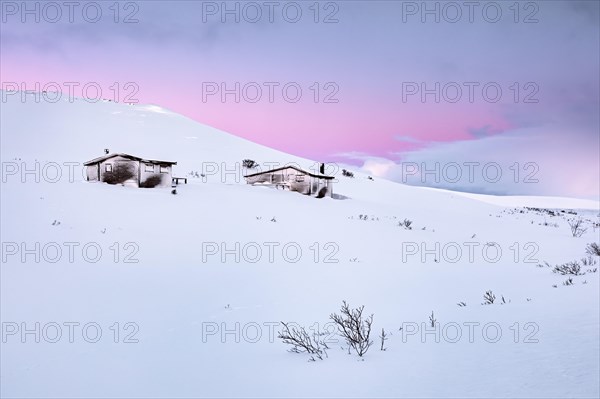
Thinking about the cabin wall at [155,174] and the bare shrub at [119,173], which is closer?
the bare shrub at [119,173]

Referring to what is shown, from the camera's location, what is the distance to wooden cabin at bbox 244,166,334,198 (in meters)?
37.2

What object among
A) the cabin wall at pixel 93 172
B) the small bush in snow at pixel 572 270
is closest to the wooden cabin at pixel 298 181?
the cabin wall at pixel 93 172

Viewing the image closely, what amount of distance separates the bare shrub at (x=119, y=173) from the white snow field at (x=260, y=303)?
7.24 m

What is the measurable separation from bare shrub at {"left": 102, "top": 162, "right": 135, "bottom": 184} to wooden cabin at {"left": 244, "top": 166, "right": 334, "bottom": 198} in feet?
42.3

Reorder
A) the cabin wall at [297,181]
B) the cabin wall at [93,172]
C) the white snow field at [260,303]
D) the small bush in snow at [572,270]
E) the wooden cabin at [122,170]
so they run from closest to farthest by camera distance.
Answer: the white snow field at [260,303]
the small bush in snow at [572,270]
the wooden cabin at [122,170]
the cabin wall at [93,172]
the cabin wall at [297,181]

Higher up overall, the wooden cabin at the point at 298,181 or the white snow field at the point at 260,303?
the wooden cabin at the point at 298,181

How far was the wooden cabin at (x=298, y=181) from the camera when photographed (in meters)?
37.2

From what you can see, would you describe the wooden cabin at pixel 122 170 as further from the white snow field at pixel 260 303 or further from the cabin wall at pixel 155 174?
the white snow field at pixel 260 303

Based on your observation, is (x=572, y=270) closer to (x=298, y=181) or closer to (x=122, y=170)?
(x=122, y=170)

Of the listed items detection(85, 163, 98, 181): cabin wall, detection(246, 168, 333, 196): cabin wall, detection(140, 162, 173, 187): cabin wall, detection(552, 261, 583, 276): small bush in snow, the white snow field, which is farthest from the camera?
detection(246, 168, 333, 196): cabin wall

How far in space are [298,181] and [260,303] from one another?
29.6 metres

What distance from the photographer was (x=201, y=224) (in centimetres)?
1753

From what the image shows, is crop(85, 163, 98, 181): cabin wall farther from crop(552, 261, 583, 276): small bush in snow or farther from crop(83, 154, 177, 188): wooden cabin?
crop(552, 261, 583, 276): small bush in snow

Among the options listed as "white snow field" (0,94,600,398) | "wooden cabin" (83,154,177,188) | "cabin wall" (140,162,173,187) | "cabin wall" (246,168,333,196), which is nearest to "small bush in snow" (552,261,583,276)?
"white snow field" (0,94,600,398)
